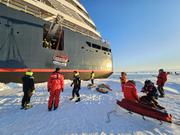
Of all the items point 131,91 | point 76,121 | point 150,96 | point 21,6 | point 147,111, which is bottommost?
point 76,121

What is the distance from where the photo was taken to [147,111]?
16.0ft

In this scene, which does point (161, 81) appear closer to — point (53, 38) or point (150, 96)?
point (150, 96)

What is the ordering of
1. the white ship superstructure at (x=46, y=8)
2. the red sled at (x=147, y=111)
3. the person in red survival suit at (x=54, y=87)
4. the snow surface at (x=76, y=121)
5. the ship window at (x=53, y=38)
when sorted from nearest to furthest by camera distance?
the snow surface at (x=76, y=121) < the red sled at (x=147, y=111) < the person in red survival suit at (x=54, y=87) < the white ship superstructure at (x=46, y=8) < the ship window at (x=53, y=38)

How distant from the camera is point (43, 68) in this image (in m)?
12.7

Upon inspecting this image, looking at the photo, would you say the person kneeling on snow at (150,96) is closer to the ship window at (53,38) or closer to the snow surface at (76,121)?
the snow surface at (76,121)

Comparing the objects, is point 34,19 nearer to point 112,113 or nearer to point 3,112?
point 3,112

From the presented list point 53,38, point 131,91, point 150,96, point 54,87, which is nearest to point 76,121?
point 54,87

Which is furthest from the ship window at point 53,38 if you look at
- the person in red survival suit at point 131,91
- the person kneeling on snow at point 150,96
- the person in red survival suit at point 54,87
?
the person kneeling on snow at point 150,96

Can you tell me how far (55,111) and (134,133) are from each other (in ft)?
8.88

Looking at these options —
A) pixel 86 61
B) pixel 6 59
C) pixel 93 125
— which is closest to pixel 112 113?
pixel 93 125

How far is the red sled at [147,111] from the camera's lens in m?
4.64

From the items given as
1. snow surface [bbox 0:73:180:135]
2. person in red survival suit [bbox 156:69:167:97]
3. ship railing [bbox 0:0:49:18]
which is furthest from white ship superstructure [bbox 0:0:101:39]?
person in red survival suit [bbox 156:69:167:97]

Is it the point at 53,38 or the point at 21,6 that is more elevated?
the point at 21,6

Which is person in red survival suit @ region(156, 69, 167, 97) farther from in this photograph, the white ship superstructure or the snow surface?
the white ship superstructure
